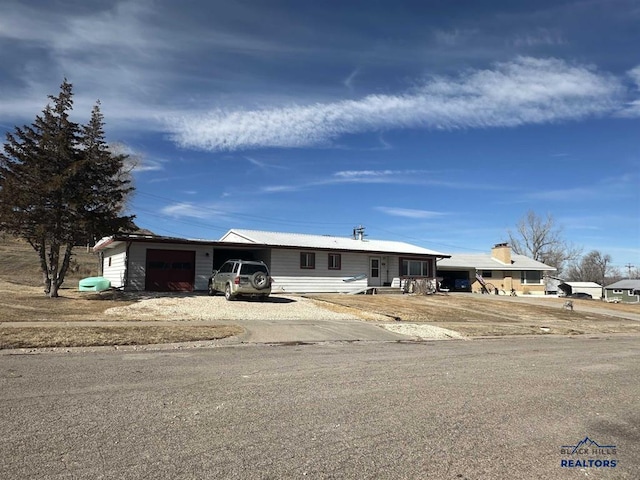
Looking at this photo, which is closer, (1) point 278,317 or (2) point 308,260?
(1) point 278,317

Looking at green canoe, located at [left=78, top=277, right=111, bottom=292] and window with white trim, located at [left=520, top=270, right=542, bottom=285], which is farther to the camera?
window with white trim, located at [left=520, top=270, right=542, bottom=285]

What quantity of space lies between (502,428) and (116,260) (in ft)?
84.2

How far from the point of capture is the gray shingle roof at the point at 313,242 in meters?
30.2

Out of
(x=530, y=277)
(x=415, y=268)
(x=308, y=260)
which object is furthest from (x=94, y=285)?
(x=530, y=277)

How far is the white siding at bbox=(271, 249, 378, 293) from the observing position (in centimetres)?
2859

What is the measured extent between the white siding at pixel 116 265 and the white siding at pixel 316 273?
8108 mm

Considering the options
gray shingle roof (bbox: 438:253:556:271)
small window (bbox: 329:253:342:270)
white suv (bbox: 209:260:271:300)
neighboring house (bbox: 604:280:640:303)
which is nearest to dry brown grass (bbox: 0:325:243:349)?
white suv (bbox: 209:260:271:300)

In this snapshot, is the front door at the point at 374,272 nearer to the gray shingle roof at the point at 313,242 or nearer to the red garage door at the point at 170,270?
the gray shingle roof at the point at 313,242

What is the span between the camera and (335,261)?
31.1m

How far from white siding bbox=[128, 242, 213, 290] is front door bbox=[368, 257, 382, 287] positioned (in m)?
11.5

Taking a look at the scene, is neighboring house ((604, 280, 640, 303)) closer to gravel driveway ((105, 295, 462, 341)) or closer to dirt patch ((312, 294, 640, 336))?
dirt patch ((312, 294, 640, 336))

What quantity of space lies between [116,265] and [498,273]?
37893 mm

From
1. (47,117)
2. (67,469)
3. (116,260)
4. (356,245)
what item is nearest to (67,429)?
(67,469)

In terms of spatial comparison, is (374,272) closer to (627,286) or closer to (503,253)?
(503,253)
